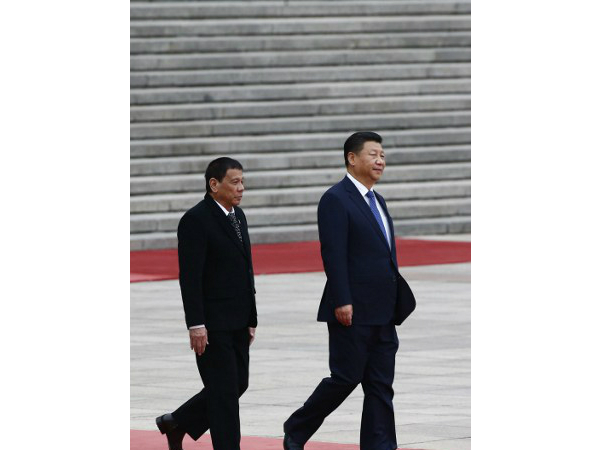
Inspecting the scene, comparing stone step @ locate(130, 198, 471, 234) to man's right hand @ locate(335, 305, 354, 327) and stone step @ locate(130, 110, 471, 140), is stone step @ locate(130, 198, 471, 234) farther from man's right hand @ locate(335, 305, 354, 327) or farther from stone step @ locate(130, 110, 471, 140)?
man's right hand @ locate(335, 305, 354, 327)

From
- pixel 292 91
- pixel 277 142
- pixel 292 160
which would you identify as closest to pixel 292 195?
pixel 292 160

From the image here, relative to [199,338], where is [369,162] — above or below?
above

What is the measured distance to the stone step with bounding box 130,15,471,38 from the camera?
27344 mm

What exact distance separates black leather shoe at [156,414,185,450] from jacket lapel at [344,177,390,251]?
141 centimetres

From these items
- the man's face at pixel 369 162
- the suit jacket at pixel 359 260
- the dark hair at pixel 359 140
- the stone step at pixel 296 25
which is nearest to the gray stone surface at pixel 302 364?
the suit jacket at pixel 359 260

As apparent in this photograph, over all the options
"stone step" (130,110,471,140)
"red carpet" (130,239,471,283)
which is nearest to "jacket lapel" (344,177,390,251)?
"red carpet" (130,239,471,283)

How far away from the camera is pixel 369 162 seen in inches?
311

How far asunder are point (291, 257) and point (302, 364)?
1027 cm

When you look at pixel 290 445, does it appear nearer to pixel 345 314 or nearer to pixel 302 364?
pixel 345 314
